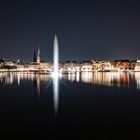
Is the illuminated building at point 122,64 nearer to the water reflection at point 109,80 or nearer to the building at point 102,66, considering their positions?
the building at point 102,66

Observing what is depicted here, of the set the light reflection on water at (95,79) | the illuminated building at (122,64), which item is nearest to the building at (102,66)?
the illuminated building at (122,64)

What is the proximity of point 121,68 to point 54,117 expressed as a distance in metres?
162

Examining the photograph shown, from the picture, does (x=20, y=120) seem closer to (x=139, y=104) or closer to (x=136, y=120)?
(x=136, y=120)

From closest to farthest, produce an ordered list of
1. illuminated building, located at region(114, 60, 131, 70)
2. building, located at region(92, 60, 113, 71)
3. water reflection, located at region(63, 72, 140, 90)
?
water reflection, located at region(63, 72, 140, 90)
illuminated building, located at region(114, 60, 131, 70)
building, located at region(92, 60, 113, 71)

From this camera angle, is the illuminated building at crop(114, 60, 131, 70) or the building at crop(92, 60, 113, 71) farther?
the building at crop(92, 60, 113, 71)

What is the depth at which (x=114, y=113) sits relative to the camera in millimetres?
18906

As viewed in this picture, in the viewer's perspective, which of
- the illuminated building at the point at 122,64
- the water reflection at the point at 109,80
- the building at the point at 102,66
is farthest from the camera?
the building at the point at 102,66

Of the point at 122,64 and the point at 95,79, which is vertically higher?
the point at 122,64

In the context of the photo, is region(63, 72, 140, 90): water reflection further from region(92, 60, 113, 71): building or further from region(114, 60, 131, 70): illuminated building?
region(114, 60, 131, 70): illuminated building

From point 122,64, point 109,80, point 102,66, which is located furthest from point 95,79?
point 122,64

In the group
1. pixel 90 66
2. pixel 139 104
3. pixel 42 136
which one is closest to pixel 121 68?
pixel 90 66

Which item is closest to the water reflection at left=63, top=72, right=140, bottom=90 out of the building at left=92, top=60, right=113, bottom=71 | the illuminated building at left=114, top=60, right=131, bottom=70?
the building at left=92, top=60, right=113, bottom=71

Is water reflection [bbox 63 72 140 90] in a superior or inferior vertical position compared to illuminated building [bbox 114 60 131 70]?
inferior

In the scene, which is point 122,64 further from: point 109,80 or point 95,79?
point 109,80
